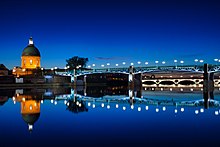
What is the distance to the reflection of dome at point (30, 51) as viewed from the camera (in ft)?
354

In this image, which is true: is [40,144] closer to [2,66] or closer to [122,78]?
[2,66]

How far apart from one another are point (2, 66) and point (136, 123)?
8879 centimetres

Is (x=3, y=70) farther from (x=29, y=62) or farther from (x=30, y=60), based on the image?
(x=30, y=60)

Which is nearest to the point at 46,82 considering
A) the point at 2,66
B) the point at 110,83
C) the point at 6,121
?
the point at 2,66

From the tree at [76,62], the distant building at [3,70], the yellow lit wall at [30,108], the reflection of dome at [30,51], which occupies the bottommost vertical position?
the yellow lit wall at [30,108]

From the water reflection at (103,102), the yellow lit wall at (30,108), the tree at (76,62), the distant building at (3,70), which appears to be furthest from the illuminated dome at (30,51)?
the yellow lit wall at (30,108)

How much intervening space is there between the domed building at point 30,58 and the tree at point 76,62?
32.3 ft

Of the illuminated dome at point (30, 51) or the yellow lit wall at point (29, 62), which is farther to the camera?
the illuminated dome at point (30, 51)

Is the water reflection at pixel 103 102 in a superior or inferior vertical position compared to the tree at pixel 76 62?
inferior

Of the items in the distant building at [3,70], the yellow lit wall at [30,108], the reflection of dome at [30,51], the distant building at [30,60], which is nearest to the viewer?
the yellow lit wall at [30,108]

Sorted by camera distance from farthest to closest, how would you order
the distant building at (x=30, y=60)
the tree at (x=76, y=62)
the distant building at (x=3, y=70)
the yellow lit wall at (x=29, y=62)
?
1. the yellow lit wall at (x=29, y=62)
2. the tree at (x=76, y=62)
3. the distant building at (x=30, y=60)
4. the distant building at (x=3, y=70)

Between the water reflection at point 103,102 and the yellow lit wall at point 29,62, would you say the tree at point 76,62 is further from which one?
the water reflection at point 103,102

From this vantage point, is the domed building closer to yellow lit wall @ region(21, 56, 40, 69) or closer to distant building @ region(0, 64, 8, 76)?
yellow lit wall @ region(21, 56, 40, 69)

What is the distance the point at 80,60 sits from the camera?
10881 cm
